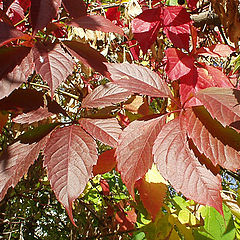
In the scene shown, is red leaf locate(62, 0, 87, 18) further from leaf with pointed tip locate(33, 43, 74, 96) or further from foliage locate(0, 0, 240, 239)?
leaf with pointed tip locate(33, 43, 74, 96)

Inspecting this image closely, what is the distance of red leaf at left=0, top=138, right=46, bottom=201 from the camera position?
55 cm

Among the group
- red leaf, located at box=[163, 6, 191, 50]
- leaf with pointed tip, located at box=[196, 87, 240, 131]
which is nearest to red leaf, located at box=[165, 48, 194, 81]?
red leaf, located at box=[163, 6, 191, 50]

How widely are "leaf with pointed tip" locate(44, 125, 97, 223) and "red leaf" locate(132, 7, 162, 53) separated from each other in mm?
443

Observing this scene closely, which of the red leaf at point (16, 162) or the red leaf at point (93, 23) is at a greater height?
the red leaf at point (93, 23)

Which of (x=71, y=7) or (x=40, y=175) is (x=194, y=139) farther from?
(x=40, y=175)

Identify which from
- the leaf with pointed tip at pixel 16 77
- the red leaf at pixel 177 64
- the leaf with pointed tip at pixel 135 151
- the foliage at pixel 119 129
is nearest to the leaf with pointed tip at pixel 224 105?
the foliage at pixel 119 129

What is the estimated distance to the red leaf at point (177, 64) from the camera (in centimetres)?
75

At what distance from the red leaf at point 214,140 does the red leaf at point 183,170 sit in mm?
26

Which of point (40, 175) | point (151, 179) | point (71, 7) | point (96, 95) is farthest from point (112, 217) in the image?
point (71, 7)

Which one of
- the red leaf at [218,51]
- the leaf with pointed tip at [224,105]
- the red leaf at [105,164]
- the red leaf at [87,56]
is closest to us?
the leaf with pointed tip at [224,105]

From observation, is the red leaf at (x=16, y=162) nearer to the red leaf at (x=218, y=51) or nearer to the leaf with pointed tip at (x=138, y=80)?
the leaf with pointed tip at (x=138, y=80)

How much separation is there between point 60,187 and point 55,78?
207 millimetres

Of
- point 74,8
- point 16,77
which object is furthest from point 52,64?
point 74,8

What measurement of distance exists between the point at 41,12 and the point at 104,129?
29 cm
